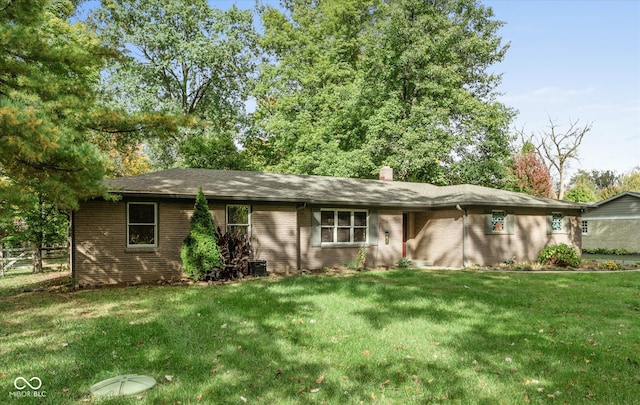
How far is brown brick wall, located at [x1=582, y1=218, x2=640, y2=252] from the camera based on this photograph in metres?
27.3

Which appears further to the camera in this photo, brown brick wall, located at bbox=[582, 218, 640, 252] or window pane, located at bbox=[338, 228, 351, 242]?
brown brick wall, located at bbox=[582, 218, 640, 252]

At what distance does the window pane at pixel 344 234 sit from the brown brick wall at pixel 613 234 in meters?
22.4

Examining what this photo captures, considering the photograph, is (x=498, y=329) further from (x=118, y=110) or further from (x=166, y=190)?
(x=166, y=190)

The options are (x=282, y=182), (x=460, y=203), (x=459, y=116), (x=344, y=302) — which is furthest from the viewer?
(x=459, y=116)

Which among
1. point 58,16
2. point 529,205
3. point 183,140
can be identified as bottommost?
point 529,205

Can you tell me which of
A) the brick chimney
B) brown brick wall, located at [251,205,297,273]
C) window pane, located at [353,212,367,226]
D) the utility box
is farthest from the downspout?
the utility box

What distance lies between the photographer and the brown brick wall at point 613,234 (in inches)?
1074

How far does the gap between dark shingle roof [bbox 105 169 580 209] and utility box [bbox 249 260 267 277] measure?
221 cm

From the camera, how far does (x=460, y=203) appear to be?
54.3ft

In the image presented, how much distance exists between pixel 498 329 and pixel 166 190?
10.4m

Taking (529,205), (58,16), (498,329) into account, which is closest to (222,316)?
(498,329)

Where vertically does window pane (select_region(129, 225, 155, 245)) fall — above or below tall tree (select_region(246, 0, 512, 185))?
below

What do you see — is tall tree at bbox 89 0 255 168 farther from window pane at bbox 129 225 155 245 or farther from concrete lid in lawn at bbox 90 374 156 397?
concrete lid in lawn at bbox 90 374 156 397

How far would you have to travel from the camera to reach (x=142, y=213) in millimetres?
13203
